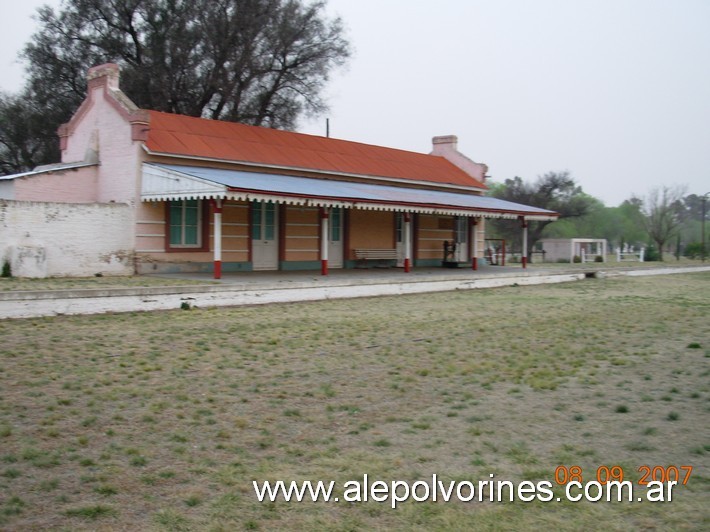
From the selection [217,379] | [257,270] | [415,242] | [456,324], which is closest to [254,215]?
[257,270]

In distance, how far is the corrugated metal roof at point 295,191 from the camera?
16656 millimetres

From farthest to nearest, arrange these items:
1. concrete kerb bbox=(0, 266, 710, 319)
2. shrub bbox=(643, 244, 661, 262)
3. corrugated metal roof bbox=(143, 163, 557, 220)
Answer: shrub bbox=(643, 244, 661, 262) < corrugated metal roof bbox=(143, 163, 557, 220) < concrete kerb bbox=(0, 266, 710, 319)

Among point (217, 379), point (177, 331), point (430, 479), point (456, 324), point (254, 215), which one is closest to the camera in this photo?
point (430, 479)

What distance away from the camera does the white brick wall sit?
15906 millimetres

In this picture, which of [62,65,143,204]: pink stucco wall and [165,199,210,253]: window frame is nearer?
[62,65,143,204]: pink stucco wall

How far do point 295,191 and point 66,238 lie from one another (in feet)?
18.4

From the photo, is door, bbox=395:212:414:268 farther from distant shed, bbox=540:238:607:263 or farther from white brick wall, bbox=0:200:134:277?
distant shed, bbox=540:238:607:263

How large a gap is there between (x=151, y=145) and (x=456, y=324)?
10.5 metres

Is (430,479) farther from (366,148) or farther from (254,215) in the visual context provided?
(366,148)

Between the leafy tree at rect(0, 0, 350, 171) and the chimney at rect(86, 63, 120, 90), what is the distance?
1214 centimetres

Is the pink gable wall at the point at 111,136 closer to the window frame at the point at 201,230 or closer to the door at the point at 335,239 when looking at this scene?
the window frame at the point at 201,230

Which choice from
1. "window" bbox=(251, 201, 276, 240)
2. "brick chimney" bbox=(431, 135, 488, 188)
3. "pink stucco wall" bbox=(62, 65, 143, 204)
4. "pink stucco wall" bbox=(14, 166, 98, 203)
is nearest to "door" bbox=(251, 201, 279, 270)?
"window" bbox=(251, 201, 276, 240)

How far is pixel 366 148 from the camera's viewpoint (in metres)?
28.0

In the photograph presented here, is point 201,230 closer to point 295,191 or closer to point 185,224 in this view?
point 185,224
